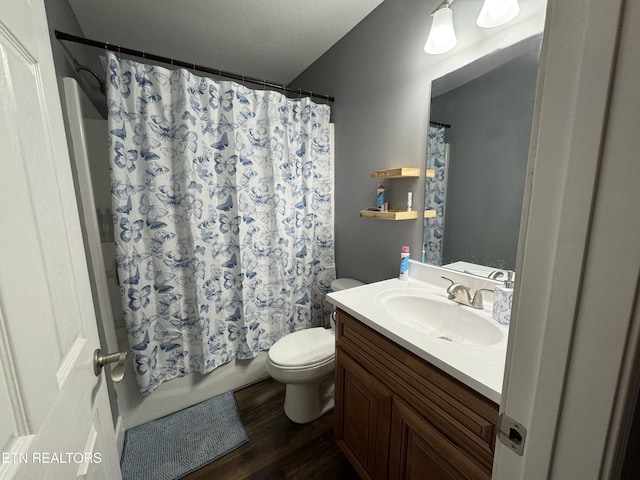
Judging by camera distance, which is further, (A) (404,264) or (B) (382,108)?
(B) (382,108)

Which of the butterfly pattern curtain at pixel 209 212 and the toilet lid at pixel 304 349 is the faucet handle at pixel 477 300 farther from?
the butterfly pattern curtain at pixel 209 212

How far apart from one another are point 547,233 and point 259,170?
5.24 ft

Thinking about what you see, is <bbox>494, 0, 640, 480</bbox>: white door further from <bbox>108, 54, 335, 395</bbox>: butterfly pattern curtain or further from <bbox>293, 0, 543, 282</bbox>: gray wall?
<bbox>108, 54, 335, 395</bbox>: butterfly pattern curtain

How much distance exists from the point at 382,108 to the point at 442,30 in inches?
19.1

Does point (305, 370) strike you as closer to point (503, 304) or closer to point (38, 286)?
point (503, 304)

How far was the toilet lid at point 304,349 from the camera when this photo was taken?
1.41 m

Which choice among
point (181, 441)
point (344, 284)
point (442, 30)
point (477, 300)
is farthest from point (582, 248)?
point (181, 441)

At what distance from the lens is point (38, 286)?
1.36 ft

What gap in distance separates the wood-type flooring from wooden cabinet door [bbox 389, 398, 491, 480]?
0.49 meters

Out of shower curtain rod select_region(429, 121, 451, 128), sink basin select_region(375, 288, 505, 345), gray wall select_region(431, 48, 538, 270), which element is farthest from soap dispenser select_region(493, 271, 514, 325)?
shower curtain rod select_region(429, 121, 451, 128)

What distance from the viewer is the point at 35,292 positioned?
1.32 feet

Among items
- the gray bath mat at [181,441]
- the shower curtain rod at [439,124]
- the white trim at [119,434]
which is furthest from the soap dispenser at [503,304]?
the white trim at [119,434]

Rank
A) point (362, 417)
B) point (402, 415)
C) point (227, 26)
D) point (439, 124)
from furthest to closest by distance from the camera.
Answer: point (227, 26), point (439, 124), point (362, 417), point (402, 415)

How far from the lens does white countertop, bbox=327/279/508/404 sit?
2.14 feet
